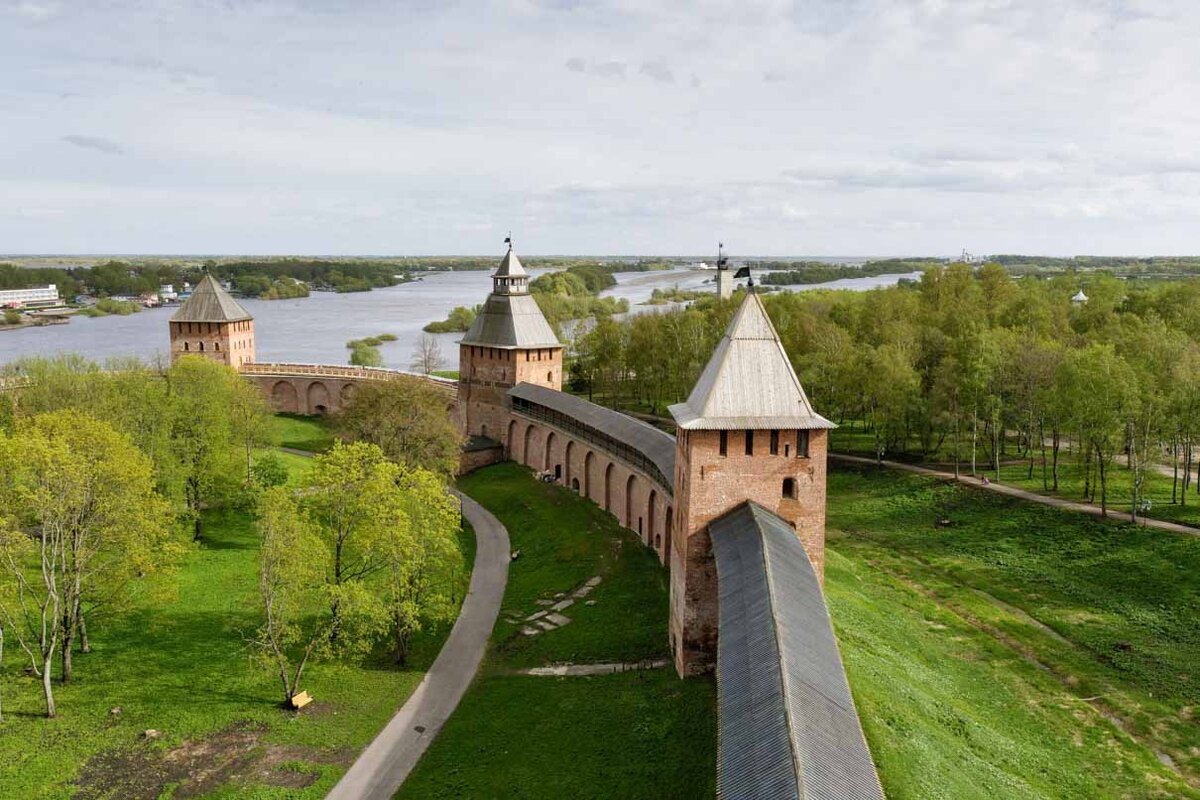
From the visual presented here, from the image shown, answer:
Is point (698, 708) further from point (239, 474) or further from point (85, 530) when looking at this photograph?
point (239, 474)

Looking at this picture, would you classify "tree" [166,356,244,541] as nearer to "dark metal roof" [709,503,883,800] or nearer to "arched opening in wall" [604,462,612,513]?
"arched opening in wall" [604,462,612,513]

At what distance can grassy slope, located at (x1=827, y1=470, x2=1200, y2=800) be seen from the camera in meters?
17.6

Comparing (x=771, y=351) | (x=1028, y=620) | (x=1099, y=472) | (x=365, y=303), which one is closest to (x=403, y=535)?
(x=771, y=351)

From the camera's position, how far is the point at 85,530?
22.1 m

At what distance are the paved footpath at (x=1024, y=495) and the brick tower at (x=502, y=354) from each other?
1742 centimetres

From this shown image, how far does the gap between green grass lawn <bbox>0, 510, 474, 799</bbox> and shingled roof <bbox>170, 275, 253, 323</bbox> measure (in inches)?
1267

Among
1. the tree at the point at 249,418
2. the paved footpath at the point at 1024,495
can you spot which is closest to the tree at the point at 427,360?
the tree at the point at 249,418

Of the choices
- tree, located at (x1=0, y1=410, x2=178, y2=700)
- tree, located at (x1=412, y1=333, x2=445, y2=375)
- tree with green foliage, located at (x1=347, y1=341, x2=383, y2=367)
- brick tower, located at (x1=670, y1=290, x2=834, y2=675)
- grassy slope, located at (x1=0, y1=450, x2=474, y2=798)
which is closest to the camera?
grassy slope, located at (x1=0, y1=450, x2=474, y2=798)

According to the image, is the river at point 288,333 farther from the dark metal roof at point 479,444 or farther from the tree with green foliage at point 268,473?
the tree with green foliage at point 268,473

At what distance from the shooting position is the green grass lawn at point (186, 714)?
18.0 metres

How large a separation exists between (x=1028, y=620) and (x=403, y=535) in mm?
19823

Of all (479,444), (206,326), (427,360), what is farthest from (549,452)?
(427,360)

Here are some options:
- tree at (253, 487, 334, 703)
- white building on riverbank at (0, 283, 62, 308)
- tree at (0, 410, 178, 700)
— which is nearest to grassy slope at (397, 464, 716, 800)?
tree at (253, 487, 334, 703)

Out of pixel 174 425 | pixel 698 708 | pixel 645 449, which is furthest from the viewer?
pixel 174 425
